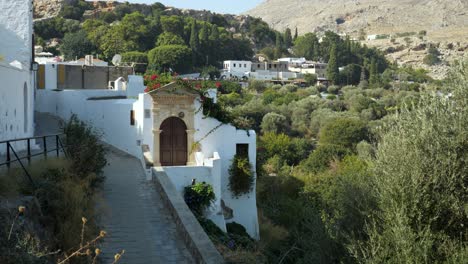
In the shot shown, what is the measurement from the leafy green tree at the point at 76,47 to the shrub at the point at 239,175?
47.6m

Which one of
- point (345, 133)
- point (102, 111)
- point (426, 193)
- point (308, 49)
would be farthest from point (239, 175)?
point (308, 49)

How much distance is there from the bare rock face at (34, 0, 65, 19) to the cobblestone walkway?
89.8 meters

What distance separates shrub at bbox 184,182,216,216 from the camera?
12.9 metres

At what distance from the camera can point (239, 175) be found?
1485 centimetres

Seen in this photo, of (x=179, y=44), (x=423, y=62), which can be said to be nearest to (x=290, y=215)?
(x=179, y=44)

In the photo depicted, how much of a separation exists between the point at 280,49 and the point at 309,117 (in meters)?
65.4

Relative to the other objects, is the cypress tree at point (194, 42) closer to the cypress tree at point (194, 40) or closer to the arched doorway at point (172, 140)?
the cypress tree at point (194, 40)

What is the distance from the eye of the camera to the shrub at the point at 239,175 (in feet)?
48.6

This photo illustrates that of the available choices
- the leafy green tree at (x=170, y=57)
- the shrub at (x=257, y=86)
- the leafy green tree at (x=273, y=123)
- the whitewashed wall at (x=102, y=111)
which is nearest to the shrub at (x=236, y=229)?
the whitewashed wall at (x=102, y=111)

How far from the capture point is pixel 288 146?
122 ft

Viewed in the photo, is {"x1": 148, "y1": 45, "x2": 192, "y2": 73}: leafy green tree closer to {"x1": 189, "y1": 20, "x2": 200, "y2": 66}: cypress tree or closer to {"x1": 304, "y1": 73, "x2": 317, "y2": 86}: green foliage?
{"x1": 189, "y1": 20, "x2": 200, "y2": 66}: cypress tree

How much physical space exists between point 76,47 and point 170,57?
11.6m

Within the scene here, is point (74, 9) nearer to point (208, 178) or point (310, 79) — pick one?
point (310, 79)

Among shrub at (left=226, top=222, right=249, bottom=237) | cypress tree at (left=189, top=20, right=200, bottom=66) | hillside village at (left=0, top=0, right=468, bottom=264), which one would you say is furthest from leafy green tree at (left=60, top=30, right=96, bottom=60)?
shrub at (left=226, top=222, right=249, bottom=237)
